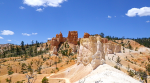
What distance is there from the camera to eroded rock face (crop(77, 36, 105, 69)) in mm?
20452

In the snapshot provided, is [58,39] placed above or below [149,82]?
above

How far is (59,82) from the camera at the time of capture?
27.0 m

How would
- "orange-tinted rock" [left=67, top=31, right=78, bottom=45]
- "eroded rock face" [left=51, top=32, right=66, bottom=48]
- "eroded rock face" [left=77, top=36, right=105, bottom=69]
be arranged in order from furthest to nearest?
"orange-tinted rock" [left=67, top=31, right=78, bottom=45], "eroded rock face" [left=51, top=32, right=66, bottom=48], "eroded rock face" [left=77, top=36, right=105, bottom=69]

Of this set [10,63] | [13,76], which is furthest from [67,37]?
[13,76]

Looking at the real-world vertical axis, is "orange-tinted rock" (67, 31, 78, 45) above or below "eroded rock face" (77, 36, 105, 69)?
above

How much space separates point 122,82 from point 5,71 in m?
48.6

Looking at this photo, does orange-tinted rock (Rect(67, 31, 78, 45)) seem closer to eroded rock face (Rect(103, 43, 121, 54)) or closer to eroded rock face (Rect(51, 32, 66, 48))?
eroded rock face (Rect(51, 32, 66, 48))

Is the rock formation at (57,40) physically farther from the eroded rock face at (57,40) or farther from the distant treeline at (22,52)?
the distant treeline at (22,52)

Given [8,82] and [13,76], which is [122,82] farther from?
[13,76]

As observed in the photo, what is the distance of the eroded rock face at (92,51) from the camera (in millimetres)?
20452

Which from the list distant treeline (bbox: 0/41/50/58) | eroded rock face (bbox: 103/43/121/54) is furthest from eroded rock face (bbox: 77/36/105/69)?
distant treeline (bbox: 0/41/50/58)

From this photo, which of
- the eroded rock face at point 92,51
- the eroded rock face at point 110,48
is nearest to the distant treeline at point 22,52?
the eroded rock face at point 110,48

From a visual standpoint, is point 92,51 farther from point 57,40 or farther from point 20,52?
point 20,52

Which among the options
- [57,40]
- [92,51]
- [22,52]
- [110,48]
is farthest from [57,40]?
[92,51]
